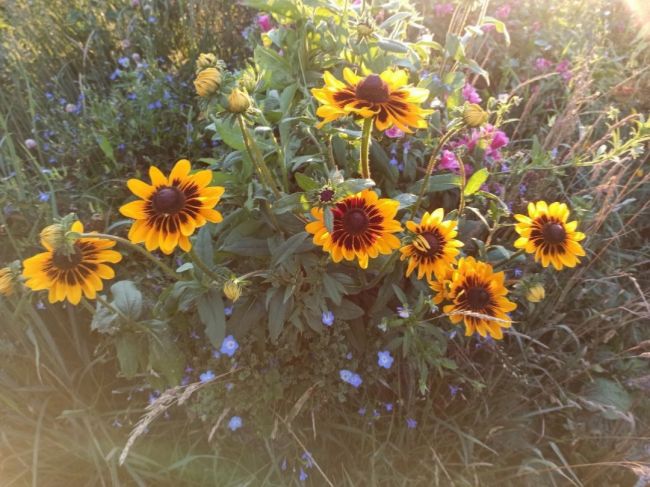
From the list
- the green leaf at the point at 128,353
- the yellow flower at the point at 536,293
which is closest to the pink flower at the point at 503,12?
the yellow flower at the point at 536,293

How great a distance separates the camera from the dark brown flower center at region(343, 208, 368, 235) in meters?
0.97

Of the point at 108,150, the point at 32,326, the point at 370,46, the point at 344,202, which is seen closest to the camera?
the point at 344,202

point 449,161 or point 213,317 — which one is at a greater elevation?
point 449,161

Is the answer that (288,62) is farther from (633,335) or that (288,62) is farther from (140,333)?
(633,335)

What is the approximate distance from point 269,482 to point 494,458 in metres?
0.62

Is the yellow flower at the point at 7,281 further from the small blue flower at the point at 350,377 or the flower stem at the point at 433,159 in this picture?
the flower stem at the point at 433,159

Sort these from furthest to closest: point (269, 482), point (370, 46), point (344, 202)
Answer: point (269, 482) → point (370, 46) → point (344, 202)

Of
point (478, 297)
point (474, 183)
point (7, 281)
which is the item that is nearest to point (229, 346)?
point (7, 281)

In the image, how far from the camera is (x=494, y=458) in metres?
1.41

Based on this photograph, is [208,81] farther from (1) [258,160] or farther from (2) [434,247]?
(2) [434,247]

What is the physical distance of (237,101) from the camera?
2.85 feet

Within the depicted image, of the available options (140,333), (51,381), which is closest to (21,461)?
(51,381)

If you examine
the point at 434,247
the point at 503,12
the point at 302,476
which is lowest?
the point at 302,476

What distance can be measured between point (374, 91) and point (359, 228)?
25cm
